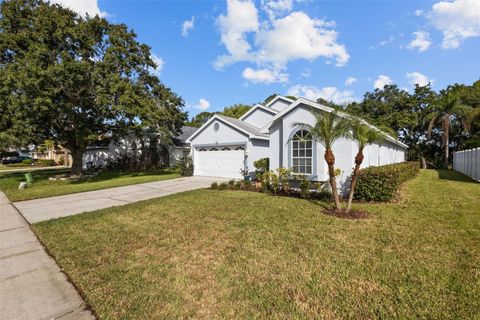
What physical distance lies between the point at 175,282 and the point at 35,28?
19.7 metres

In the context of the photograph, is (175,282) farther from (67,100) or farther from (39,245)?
(67,100)

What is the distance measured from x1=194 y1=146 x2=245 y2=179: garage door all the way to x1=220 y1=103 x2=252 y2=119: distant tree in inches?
909

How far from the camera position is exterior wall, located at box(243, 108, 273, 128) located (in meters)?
20.8

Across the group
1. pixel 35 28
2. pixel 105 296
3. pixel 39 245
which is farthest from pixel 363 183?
pixel 35 28

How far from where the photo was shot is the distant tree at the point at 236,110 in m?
41.5

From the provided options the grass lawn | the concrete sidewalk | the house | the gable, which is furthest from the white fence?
the concrete sidewalk

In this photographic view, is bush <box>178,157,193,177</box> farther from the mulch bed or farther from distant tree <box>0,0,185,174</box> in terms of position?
the mulch bed

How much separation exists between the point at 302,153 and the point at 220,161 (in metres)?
8.27

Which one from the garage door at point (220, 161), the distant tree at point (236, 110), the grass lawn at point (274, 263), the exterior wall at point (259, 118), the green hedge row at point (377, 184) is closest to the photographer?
the grass lawn at point (274, 263)

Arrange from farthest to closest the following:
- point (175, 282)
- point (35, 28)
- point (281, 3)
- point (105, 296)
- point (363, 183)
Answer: point (35, 28) → point (281, 3) → point (363, 183) → point (175, 282) → point (105, 296)

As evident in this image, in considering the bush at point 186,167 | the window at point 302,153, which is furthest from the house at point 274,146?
the bush at point 186,167

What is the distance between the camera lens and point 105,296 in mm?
3365

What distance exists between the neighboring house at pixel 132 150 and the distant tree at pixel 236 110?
15.1 metres

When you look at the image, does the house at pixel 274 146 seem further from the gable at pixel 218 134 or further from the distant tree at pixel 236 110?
the distant tree at pixel 236 110
